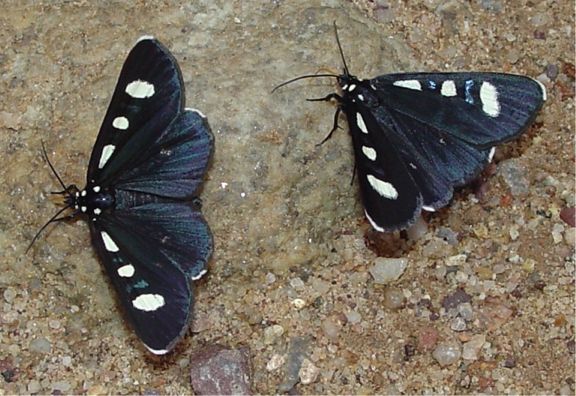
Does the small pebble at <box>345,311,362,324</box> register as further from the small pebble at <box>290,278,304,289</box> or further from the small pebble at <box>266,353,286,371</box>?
the small pebble at <box>266,353,286,371</box>

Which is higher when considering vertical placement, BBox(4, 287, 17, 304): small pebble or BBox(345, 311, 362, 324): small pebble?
BBox(345, 311, 362, 324): small pebble

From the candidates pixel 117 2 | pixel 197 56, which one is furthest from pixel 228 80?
pixel 117 2

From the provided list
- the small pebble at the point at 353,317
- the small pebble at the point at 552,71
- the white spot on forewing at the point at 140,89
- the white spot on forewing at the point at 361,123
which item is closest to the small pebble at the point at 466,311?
the small pebble at the point at 353,317

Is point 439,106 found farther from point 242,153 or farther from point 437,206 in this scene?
point 242,153

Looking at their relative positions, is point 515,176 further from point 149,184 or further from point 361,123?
point 149,184

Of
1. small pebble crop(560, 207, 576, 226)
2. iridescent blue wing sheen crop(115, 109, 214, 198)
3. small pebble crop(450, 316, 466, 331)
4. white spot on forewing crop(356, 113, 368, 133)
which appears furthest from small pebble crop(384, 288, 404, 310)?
iridescent blue wing sheen crop(115, 109, 214, 198)

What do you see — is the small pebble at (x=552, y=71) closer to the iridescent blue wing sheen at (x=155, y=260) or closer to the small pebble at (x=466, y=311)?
the small pebble at (x=466, y=311)
